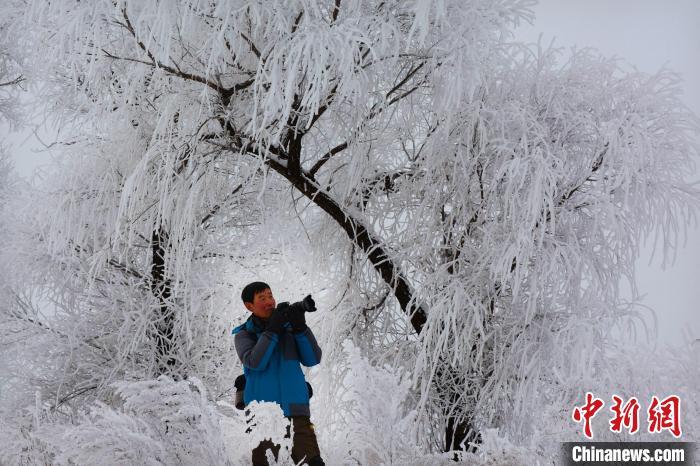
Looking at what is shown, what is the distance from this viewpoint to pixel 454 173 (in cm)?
384

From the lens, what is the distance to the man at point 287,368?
2844mm

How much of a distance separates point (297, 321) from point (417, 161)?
155 centimetres

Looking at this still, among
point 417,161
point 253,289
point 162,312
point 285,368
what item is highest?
point 417,161

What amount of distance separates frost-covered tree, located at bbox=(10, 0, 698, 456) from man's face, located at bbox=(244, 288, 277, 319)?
0.66 meters

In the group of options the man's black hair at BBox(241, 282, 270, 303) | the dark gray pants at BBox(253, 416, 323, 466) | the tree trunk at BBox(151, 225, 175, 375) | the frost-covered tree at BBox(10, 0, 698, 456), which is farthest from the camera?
the tree trunk at BBox(151, 225, 175, 375)

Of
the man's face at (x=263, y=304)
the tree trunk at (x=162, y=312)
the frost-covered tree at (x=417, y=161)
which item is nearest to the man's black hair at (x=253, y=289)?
the man's face at (x=263, y=304)

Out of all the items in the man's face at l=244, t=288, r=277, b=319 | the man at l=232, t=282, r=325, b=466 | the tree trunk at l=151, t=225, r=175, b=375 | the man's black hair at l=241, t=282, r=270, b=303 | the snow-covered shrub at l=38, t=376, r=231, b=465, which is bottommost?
the snow-covered shrub at l=38, t=376, r=231, b=465

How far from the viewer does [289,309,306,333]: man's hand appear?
9.43 ft

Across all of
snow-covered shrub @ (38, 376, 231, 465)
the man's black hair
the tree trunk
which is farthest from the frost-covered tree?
snow-covered shrub @ (38, 376, 231, 465)

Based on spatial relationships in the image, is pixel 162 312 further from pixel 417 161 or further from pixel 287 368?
pixel 287 368

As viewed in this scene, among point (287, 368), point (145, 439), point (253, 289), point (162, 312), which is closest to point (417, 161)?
point (253, 289)

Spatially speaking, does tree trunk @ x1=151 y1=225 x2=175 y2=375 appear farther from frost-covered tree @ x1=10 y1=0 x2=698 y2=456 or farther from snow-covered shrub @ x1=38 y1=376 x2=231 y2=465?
snow-covered shrub @ x1=38 y1=376 x2=231 y2=465

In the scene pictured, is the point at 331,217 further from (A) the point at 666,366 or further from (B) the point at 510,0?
(A) the point at 666,366

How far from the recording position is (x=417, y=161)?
418 cm
